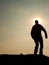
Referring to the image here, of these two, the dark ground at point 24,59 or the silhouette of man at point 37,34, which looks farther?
the silhouette of man at point 37,34

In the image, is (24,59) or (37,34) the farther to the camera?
(37,34)

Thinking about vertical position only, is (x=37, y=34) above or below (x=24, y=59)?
above

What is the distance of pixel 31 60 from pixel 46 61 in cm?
137

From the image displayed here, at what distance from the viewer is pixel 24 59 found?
2152cm

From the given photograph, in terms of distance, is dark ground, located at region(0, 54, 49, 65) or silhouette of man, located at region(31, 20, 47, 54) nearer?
dark ground, located at region(0, 54, 49, 65)

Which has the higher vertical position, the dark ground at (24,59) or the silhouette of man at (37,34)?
the silhouette of man at (37,34)

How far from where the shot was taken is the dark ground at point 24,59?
20.8 m

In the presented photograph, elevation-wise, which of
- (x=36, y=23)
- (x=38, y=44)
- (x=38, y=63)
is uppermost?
(x=36, y=23)

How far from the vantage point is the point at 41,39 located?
23.8m

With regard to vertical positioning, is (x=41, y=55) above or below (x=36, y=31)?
below

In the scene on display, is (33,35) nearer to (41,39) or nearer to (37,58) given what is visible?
(41,39)

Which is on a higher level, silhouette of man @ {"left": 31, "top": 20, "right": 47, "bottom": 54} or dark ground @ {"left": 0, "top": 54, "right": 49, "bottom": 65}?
silhouette of man @ {"left": 31, "top": 20, "right": 47, "bottom": 54}

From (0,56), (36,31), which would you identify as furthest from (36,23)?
(0,56)

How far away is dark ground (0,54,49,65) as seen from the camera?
821 inches
